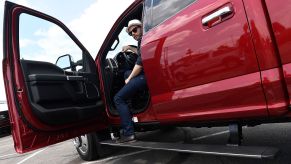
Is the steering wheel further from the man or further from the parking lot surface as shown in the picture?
the parking lot surface

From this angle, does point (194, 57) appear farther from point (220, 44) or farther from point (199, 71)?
point (220, 44)

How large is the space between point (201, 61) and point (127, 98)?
1594 millimetres

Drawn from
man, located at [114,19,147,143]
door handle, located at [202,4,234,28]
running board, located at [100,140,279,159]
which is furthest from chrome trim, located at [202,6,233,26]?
man, located at [114,19,147,143]

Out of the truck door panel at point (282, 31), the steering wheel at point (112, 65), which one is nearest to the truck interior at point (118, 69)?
the steering wheel at point (112, 65)

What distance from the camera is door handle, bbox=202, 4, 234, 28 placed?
232cm

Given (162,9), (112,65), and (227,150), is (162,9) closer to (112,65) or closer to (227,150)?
(227,150)

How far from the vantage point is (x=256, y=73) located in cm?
222

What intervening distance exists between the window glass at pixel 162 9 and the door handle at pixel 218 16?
312 millimetres

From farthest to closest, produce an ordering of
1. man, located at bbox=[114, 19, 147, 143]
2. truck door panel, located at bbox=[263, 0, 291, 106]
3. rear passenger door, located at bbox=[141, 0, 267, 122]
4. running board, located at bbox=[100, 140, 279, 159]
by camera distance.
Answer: man, located at bbox=[114, 19, 147, 143], rear passenger door, located at bbox=[141, 0, 267, 122], running board, located at bbox=[100, 140, 279, 159], truck door panel, located at bbox=[263, 0, 291, 106]

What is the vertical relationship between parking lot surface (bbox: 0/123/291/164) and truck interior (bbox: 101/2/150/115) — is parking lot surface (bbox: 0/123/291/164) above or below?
below

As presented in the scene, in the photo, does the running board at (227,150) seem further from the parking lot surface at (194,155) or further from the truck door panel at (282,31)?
the parking lot surface at (194,155)

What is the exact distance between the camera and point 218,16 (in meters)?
2.40

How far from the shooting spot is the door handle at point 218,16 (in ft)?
7.62

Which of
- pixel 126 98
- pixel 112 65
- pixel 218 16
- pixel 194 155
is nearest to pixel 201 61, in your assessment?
pixel 218 16
